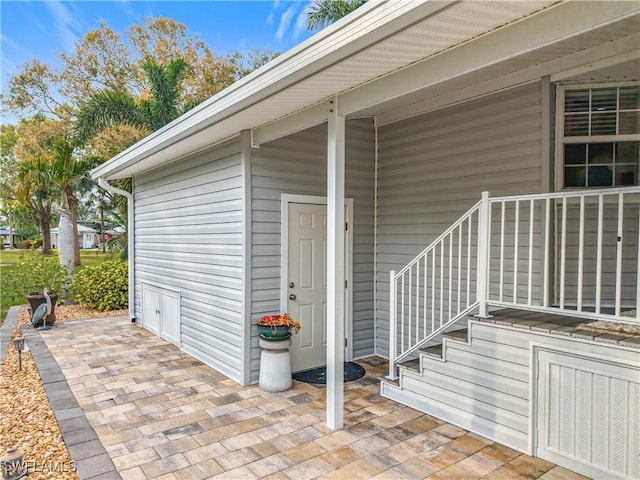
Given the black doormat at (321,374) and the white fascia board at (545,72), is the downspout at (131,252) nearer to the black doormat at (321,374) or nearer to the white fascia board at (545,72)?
the black doormat at (321,374)

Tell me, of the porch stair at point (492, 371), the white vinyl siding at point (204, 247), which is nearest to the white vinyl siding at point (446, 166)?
the porch stair at point (492, 371)

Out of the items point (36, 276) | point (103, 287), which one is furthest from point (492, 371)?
point (36, 276)

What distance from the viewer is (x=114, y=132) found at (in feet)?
39.8

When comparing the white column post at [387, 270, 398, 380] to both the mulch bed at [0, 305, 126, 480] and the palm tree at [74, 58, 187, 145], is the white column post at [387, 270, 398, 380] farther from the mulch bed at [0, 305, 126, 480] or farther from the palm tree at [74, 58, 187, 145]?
the palm tree at [74, 58, 187, 145]

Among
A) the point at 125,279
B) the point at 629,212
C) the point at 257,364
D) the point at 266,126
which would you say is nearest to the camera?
the point at 629,212

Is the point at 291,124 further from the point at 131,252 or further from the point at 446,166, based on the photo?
the point at 131,252

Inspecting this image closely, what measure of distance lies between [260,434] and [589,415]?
2284mm

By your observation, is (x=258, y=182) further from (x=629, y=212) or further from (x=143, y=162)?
(x=629, y=212)

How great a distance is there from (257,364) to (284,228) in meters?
1.50

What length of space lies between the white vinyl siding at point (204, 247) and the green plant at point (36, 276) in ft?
8.55

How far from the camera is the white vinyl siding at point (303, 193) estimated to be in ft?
14.5

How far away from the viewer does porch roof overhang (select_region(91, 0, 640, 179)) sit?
75.4 inches

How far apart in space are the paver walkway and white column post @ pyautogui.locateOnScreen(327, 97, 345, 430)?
9.5 inches

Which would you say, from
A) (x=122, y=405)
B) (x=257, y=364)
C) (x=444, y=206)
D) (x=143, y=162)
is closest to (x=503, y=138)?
(x=444, y=206)
